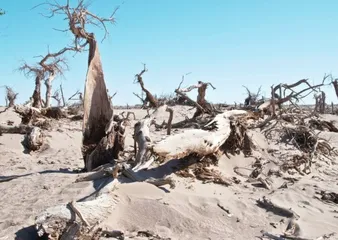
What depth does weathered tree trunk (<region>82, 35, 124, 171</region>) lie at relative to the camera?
543 cm

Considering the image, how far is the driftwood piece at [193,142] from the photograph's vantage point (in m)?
4.46

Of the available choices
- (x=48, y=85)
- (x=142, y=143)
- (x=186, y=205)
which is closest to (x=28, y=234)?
(x=186, y=205)

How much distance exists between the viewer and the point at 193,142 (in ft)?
15.8

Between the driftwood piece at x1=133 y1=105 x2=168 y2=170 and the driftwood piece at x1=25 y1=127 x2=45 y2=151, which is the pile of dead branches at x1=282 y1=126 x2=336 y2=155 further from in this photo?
the driftwood piece at x1=25 y1=127 x2=45 y2=151

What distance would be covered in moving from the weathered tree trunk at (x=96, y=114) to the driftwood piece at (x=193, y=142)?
3.69 ft

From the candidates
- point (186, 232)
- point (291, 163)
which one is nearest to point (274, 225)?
point (186, 232)

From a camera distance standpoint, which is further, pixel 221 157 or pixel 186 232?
pixel 221 157

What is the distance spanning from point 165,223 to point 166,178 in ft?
2.47

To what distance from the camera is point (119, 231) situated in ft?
10.9

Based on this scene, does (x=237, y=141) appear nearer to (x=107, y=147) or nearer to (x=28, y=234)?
(x=107, y=147)

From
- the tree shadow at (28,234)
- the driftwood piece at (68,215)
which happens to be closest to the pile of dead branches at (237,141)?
the driftwood piece at (68,215)

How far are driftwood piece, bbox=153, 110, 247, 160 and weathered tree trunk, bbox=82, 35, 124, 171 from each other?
3.69 feet

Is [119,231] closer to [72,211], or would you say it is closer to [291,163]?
[72,211]

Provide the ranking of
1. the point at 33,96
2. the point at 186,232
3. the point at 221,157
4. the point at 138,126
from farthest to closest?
1. the point at 33,96
2. the point at 221,157
3. the point at 138,126
4. the point at 186,232
